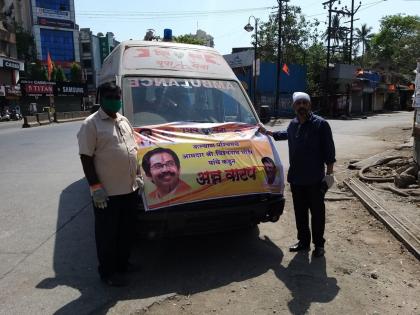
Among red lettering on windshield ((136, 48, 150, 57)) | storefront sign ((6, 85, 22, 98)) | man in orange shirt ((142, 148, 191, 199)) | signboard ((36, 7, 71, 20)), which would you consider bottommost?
man in orange shirt ((142, 148, 191, 199))

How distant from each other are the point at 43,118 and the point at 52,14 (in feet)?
142

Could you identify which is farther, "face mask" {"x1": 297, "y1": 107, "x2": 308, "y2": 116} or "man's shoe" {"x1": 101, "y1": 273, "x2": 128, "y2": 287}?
"face mask" {"x1": 297, "y1": 107, "x2": 308, "y2": 116}

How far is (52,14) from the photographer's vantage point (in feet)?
215

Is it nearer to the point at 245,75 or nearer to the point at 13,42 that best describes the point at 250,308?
the point at 245,75

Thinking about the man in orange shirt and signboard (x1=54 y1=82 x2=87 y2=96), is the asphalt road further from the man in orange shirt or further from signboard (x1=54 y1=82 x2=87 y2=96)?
signboard (x1=54 y1=82 x2=87 y2=96)

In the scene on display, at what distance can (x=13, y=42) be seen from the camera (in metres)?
47.6

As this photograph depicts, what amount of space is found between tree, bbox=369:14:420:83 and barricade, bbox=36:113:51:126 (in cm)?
4597

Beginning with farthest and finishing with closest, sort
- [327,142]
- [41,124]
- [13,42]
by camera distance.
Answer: [13,42] → [41,124] → [327,142]

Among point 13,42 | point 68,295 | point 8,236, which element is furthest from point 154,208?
point 13,42

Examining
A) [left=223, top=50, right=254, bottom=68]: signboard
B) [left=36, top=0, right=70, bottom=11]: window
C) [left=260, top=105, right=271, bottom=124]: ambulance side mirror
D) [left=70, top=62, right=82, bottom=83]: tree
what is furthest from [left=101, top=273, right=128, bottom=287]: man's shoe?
[left=36, top=0, right=70, bottom=11]: window

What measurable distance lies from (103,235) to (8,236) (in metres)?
2.21

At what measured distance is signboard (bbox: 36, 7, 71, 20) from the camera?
64.5 meters

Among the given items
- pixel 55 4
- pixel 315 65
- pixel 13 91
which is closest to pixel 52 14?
pixel 55 4

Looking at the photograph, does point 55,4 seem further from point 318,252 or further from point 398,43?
point 318,252
